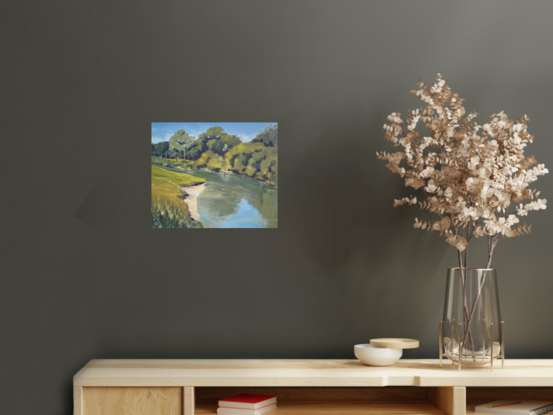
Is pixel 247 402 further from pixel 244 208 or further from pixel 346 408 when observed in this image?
pixel 244 208

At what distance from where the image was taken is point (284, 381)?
2195 mm

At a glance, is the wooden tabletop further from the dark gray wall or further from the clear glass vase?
the dark gray wall

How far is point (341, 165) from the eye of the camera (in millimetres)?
2705

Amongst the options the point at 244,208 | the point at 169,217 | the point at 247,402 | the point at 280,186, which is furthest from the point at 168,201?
the point at 247,402

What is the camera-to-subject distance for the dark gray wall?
2656mm

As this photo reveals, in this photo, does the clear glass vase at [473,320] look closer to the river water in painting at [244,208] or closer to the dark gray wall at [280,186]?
the dark gray wall at [280,186]

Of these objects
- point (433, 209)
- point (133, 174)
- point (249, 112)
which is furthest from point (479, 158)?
point (133, 174)

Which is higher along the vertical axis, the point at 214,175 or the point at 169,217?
the point at 214,175

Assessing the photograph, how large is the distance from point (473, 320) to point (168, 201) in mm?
1490

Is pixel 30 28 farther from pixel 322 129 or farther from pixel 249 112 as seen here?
pixel 322 129

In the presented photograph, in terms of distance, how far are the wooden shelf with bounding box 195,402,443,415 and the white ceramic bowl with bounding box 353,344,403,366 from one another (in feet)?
0.65

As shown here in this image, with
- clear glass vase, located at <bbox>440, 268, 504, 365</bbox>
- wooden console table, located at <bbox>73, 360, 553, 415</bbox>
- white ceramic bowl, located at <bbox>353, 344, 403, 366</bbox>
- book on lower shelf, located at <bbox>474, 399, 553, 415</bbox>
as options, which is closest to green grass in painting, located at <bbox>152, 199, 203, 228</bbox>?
wooden console table, located at <bbox>73, 360, 553, 415</bbox>

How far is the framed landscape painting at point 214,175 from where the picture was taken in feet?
8.82

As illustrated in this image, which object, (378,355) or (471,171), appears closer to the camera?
(471,171)
